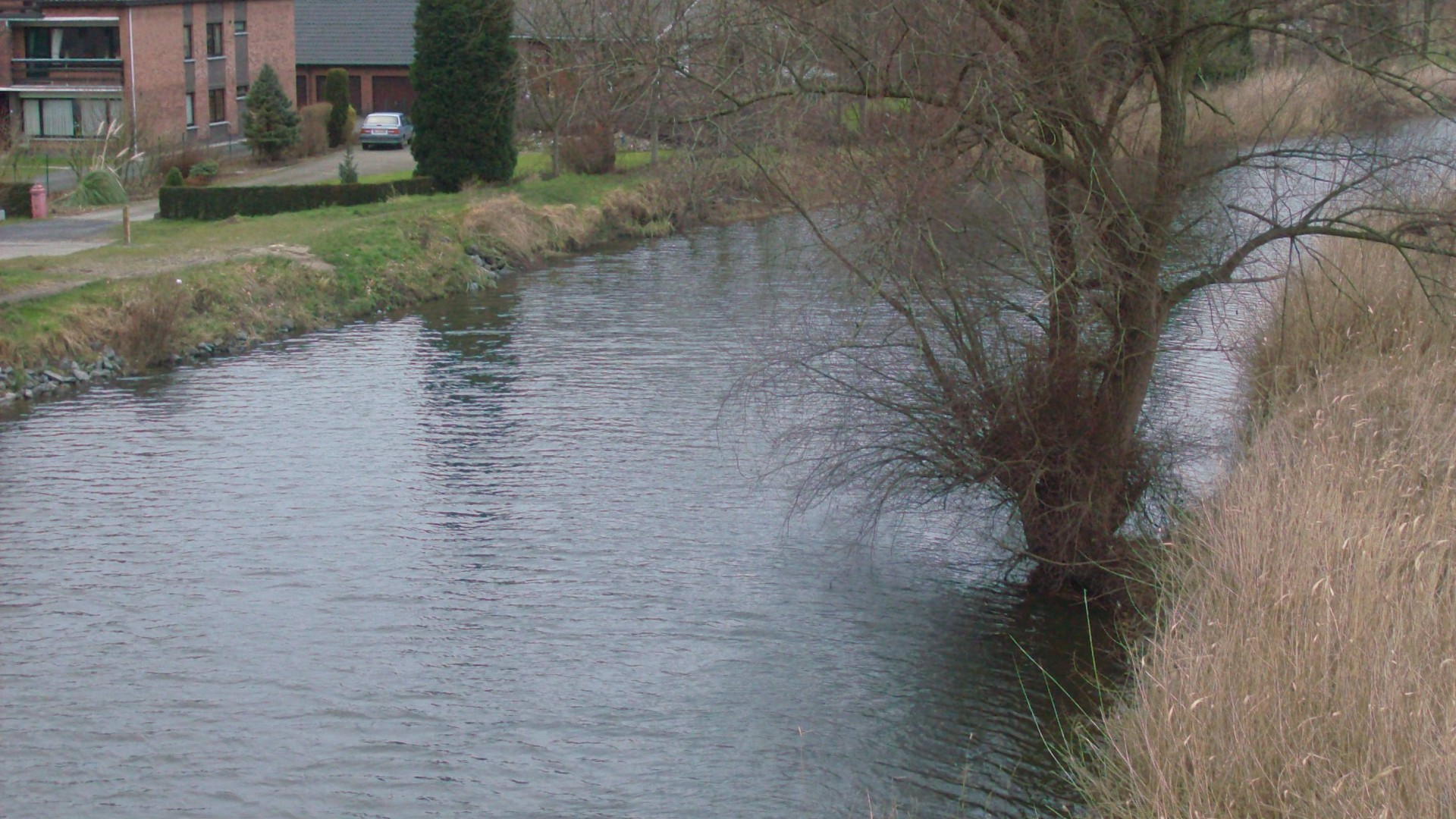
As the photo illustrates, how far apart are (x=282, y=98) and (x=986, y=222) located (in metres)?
33.3

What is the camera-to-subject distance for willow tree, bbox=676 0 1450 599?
948 centimetres

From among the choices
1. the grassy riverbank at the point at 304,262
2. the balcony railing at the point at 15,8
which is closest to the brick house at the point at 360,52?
the balcony railing at the point at 15,8

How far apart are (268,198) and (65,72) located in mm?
14714

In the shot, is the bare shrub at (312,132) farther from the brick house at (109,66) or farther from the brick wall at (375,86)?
the brick wall at (375,86)

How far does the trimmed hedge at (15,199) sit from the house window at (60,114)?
11.4m

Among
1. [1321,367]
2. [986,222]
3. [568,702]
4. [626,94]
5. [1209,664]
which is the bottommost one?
[568,702]

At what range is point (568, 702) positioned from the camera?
30.5 ft

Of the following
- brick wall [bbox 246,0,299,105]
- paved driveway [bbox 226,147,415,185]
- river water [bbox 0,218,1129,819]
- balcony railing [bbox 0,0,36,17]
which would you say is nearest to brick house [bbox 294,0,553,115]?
brick wall [bbox 246,0,299,105]

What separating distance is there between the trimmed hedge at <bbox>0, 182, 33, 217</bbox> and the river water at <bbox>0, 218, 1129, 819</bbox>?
500 inches

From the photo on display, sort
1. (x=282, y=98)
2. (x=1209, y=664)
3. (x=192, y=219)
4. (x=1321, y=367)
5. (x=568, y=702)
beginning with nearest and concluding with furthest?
(x=1209, y=664), (x=568, y=702), (x=1321, y=367), (x=192, y=219), (x=282, y=98)

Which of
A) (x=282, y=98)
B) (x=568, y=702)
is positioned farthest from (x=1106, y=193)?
(x=282, y=98)

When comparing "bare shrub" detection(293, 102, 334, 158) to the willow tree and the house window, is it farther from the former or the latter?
the willow tree

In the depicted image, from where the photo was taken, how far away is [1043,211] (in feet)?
33.7

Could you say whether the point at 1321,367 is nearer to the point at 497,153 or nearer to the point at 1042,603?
the point at 1042,603
